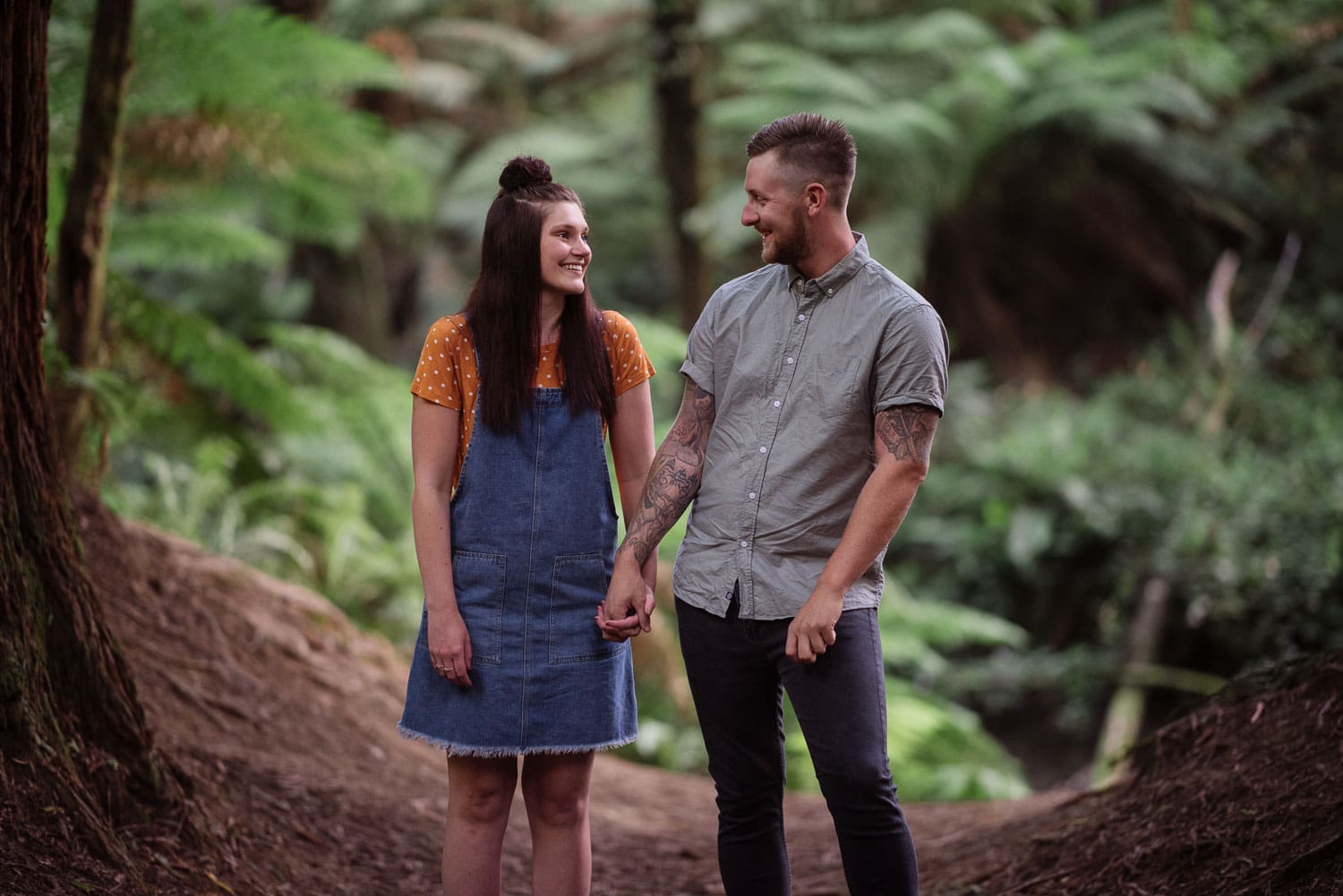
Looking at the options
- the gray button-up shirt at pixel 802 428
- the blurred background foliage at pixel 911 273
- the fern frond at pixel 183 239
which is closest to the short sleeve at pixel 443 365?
the gray button-up shirt at pixel 802 428

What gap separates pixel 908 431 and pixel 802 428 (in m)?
0.24

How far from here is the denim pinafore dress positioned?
2527 millimetres

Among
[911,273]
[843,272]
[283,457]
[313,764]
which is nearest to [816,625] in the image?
[843,272]

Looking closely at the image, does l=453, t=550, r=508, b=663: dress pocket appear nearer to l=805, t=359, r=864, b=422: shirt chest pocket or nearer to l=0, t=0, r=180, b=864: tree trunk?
l=805, t=359, r=864, b=422: shirt chest pocket

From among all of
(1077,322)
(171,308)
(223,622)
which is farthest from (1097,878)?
(1077,322)

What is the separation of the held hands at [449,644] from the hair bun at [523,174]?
931 mm

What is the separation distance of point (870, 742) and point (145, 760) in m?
1.72

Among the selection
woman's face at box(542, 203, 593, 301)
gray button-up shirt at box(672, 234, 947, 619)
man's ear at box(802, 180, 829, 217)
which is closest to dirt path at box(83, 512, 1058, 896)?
gray button-up shirt at box(672, 234, 947, 619)

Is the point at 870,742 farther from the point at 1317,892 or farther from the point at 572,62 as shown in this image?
the point at 572,62

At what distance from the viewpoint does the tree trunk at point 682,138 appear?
8156 mm

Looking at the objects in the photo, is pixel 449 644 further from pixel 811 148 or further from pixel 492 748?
pixel 811 148

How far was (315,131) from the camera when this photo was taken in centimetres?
606

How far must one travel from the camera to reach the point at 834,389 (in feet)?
8.20

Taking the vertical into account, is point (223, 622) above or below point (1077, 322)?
below
